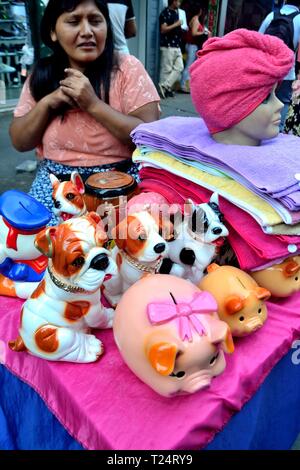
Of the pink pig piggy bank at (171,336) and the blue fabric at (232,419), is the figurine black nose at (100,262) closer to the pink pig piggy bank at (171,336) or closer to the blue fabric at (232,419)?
the pink pig piggy bank at (171,336)

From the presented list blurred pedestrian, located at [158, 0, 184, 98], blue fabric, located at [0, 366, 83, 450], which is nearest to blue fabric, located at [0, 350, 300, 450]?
blue fabric, located at [0, 366, 83, 450]

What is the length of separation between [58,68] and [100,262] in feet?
2.93

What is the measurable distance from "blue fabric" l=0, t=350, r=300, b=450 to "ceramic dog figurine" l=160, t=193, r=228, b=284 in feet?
0.89

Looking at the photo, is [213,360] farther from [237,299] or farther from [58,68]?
[58,68]

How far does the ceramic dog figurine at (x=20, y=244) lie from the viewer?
776 mm

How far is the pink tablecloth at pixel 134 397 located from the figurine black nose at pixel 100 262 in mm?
201

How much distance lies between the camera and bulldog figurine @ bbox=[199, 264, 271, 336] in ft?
2.33

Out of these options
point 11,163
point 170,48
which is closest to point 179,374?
point 11,163

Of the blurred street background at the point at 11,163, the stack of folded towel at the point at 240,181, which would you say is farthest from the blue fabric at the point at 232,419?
the blurred street background at the point at 11,163

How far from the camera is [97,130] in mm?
1226

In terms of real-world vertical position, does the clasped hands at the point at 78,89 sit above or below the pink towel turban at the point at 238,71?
below
